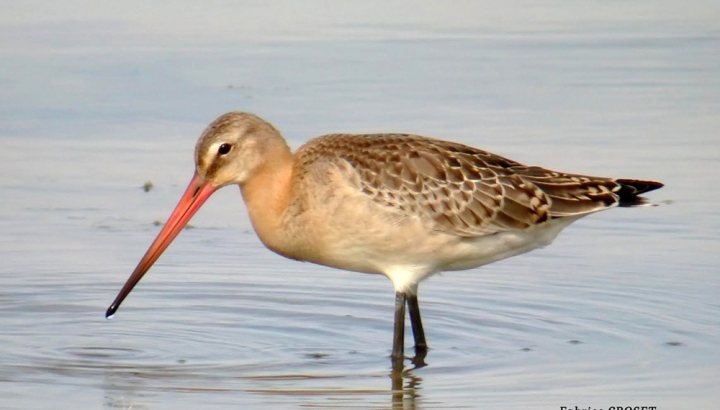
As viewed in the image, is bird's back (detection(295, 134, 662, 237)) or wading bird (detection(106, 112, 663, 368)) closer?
wading bird (detection(106, 112, 663, 368))

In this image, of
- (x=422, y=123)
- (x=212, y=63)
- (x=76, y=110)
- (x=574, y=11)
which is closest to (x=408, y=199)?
(x=422, y=123)

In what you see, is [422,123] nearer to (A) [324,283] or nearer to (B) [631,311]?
(A) [324,283]

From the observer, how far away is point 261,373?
845 centimetres

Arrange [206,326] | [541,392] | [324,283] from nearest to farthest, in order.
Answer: [541,392] → [206,326] → [324,283]

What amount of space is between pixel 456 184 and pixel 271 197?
3.64 ft

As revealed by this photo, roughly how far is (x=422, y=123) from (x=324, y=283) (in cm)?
305

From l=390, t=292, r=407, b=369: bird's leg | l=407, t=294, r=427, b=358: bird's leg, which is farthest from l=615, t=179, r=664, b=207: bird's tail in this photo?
l=390, t=292, r=407, b=369: bird's leg

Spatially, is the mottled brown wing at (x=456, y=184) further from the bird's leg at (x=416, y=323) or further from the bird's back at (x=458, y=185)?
the bird's leg at (x=416, y=323)

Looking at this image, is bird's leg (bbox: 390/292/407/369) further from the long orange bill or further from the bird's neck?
the long orange bill

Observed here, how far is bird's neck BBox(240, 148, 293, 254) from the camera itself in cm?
891

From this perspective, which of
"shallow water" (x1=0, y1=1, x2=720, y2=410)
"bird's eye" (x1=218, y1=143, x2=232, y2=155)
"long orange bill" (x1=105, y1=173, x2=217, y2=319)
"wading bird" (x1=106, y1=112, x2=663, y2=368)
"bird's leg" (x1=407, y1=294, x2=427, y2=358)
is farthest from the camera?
"bird's leg" (x1=407, y1=294, x2=427, y2=358)

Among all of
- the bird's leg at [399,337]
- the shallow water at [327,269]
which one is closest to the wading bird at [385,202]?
the bird's leg at [399,337]

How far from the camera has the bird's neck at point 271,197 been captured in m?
8.91

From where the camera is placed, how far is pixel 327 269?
1088 centimetres
